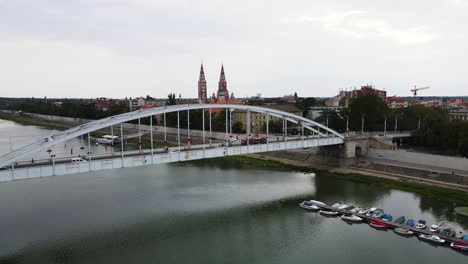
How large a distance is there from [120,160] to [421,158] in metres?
27.4

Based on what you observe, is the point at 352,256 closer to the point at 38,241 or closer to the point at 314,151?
→ the point at 38,241

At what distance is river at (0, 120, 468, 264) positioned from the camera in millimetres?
18578

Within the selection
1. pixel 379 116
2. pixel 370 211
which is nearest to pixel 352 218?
pixel 370 211

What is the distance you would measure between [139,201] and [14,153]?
9.60 m

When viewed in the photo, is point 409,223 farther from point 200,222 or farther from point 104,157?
point 104,157

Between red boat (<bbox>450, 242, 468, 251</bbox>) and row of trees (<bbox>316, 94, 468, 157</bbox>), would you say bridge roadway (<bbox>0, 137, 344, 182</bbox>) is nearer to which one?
red boat (<bbox>450, 242, 468, 251</bbox>)

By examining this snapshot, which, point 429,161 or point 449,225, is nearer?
point 449,225

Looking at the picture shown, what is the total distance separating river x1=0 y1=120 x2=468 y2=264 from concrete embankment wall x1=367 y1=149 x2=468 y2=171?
20.8 feet

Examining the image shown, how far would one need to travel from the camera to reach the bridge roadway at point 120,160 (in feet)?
64.1

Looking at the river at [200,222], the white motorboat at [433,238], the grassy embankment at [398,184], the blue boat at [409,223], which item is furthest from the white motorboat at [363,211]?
the grassy embankment at [398,184]

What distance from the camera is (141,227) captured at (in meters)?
21.8

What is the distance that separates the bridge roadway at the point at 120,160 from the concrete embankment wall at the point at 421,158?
11.3 metres

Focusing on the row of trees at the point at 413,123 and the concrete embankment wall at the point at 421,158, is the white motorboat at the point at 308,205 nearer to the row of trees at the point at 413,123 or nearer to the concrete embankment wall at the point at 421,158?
the concrete embankment wall at the point at 421,158

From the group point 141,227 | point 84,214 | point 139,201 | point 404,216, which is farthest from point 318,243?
point 84,214
